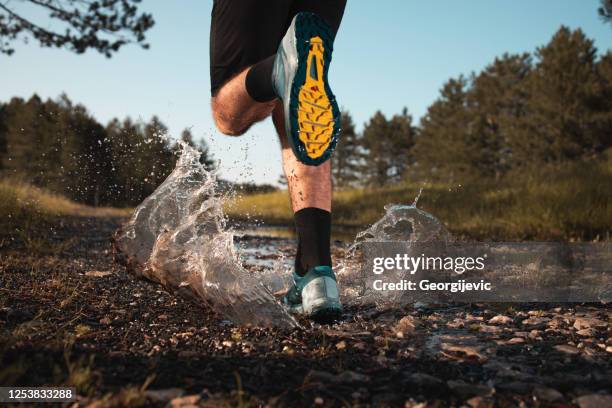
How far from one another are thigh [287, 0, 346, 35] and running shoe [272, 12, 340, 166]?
48 cm

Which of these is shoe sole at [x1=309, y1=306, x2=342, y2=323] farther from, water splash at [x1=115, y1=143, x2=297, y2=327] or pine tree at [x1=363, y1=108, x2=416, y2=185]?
pine tree at [x1=363, y1=108, x2=416, y2=185]

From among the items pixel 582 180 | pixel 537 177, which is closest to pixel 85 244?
pixel 582 180

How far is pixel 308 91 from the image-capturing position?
1.81 meters

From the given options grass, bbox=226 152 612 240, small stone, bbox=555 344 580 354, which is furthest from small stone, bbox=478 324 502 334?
grass, bbox=226 152 612 240

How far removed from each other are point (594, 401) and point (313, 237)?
3.85 feet

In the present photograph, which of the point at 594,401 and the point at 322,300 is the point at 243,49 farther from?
the point at 594,401

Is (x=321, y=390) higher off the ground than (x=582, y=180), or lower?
lower

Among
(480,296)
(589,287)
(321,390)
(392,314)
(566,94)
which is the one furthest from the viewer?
(566,94)

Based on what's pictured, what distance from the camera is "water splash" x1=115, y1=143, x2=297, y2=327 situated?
Answer: 1966 millimetres

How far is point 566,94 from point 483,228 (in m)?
20.5

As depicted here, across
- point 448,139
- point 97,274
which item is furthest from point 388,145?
point 97,274

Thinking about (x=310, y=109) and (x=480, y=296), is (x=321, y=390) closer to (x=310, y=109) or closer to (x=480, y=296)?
(x=310, y=109)

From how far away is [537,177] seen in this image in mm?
8461

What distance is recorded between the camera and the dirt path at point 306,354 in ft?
4.07
